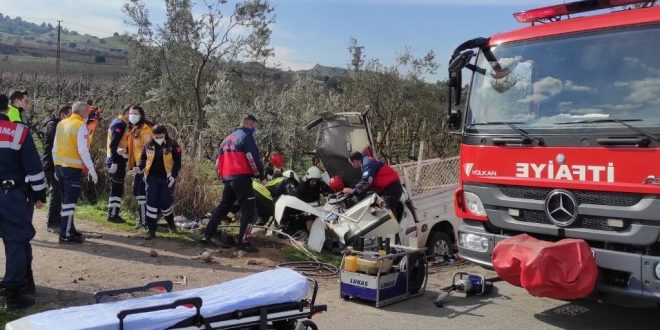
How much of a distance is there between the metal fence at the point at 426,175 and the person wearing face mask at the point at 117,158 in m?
4.52

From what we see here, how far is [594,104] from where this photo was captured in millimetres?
5238

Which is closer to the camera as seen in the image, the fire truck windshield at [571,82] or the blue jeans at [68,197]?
the fire truck windshield at [571,82]

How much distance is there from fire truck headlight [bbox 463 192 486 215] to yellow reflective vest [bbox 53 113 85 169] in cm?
533

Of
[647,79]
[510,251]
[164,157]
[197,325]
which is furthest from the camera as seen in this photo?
[164,157]

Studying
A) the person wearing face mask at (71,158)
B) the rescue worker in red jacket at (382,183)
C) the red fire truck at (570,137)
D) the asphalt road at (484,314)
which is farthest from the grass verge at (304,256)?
the person wearing face mask at (71,158)

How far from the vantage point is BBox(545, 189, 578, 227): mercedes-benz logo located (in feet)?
17.3

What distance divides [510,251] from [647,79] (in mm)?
1855

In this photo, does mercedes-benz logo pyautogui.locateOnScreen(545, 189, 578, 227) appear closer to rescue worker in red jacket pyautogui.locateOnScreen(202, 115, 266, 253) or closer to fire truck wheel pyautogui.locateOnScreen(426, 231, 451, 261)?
fire truck wheel pyautogui.locateOnScreen(426, 231, 451, 261)

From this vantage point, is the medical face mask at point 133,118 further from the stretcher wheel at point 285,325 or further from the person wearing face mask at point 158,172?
the stretcher wheel at point 285,325

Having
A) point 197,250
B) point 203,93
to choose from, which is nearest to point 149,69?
point 203,93

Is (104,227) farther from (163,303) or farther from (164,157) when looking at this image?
(163,303)

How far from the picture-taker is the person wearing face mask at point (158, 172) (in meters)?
8.93

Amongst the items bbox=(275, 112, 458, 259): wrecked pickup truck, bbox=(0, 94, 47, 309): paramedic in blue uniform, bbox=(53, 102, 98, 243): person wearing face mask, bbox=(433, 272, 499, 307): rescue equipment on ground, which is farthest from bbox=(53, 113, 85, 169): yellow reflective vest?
bbox=(433, 272, 499, 307): rescue equipment on ground

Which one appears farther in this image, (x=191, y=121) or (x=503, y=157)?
(x=191, y=121)
